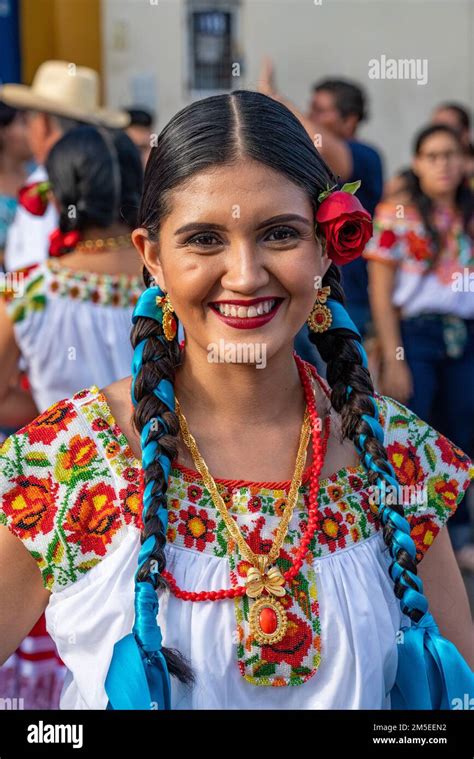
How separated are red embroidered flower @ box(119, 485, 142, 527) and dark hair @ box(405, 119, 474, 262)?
358 centimetres

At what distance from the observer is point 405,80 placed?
10695 mm

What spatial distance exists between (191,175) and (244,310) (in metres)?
0.24

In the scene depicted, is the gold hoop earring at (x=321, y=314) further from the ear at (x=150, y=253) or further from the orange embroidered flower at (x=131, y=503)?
the orange embroidered flower at (x=131, y=503)

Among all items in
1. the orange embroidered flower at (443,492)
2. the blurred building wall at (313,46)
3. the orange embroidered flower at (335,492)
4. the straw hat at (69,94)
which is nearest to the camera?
the orange embroidered flower at (335,492)

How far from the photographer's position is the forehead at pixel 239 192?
1.76 metres

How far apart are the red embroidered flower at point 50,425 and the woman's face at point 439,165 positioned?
379cm

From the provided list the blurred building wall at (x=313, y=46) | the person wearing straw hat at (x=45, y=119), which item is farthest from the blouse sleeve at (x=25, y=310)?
the blurred building wall at (x=313, y=46)

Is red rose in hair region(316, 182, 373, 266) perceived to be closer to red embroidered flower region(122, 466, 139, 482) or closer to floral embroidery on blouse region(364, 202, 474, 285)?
red embroidered flower region(122, 466, 139, 482)

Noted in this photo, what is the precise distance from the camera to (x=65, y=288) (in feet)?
11.0

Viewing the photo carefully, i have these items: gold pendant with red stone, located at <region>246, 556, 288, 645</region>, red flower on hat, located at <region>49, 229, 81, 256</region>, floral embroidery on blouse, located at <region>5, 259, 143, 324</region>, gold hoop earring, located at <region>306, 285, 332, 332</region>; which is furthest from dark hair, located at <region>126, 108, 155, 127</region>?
gold pendant with red stone, located at <region>246, 556, 288, 645</region>

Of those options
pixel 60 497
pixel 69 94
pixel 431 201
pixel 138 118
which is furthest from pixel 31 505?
pixel 138 118

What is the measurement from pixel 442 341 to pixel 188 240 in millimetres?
3544

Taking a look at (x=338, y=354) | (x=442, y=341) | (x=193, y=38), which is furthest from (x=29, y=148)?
(x=193, y=38)

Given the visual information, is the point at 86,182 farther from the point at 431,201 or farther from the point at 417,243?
the point at 431,201
